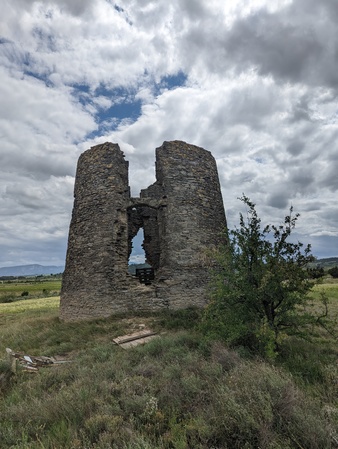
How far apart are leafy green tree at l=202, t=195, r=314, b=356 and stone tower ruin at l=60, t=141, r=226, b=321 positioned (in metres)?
4.44

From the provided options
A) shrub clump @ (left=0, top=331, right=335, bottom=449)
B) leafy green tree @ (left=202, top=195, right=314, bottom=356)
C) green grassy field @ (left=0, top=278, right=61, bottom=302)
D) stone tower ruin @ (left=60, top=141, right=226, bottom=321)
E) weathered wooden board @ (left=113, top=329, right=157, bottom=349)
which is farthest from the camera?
green grassy field @ (left=0, top=278, right=61, bottom=302)

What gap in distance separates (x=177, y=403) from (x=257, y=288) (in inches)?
125

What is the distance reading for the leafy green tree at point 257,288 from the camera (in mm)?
6352

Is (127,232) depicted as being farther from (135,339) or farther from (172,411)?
(172,411)

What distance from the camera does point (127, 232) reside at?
520 inches

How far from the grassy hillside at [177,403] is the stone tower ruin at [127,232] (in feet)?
15.3

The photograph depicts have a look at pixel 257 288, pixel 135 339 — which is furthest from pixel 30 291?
pixel 257 288

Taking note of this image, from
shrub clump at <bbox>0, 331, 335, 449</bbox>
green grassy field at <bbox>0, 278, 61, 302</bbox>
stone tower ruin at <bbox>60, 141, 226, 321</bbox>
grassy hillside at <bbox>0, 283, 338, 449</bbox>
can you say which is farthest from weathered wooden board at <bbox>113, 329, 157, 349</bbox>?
green grassy field at <bbox>0, 278, 61, 302</bbox>

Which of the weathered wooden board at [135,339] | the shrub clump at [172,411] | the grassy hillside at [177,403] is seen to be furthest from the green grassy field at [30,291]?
the shrub clump at [172,411]

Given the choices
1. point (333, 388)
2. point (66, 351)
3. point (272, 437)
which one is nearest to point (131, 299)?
point (66, 351)

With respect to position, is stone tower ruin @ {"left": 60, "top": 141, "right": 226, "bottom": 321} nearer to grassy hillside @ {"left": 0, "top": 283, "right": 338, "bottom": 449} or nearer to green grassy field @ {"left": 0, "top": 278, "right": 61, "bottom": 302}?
grassy hillside @ {"left": 0, "top": 283, "right": 338, "bottom": 449}

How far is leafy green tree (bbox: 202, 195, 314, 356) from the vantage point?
250 inches

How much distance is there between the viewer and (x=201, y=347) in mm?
6809

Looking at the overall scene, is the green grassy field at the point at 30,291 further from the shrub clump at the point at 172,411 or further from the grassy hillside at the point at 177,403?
the shrub clump at the point at 172,411
